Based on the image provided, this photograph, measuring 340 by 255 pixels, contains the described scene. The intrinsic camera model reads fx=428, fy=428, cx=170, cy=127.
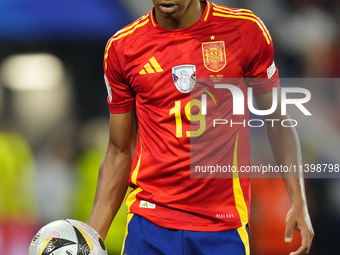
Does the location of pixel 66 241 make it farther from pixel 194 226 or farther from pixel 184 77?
pixel 184 77

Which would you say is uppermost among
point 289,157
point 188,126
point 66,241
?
point 188,126

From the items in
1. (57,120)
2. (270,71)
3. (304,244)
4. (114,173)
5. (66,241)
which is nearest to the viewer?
(66,241)

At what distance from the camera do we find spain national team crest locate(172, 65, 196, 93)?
5.17 feet

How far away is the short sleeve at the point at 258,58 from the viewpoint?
1.59m

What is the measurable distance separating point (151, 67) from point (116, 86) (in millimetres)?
190

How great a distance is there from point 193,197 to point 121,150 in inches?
16.4

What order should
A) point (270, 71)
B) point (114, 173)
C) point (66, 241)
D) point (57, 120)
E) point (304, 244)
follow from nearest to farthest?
point (66, 241)
point (304, 244)
point (270, 71)
point (114, 173)
point (57, 120)

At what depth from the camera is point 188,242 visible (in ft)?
4.99

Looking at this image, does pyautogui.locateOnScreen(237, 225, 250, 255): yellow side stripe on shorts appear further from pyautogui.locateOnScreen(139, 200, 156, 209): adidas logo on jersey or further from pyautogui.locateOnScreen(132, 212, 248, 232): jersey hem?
pyautogui.locateOnScreen(139, 200, 156, 209): adidas logo on jersey

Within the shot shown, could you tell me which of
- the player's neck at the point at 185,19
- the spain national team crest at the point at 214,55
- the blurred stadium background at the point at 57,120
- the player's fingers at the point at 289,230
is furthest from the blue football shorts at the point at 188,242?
the blurred stadium background at the point at 57,120

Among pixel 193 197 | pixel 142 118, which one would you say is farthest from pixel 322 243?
pixel 142 118

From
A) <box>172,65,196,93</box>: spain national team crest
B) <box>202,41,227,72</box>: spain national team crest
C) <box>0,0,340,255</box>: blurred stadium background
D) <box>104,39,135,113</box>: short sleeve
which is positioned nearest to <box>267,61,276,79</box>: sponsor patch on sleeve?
<box>202,41,227,72</box>: spain national team crest

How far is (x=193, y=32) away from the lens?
162 centimetres

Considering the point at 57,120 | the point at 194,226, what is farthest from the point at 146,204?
the point at 57,120
